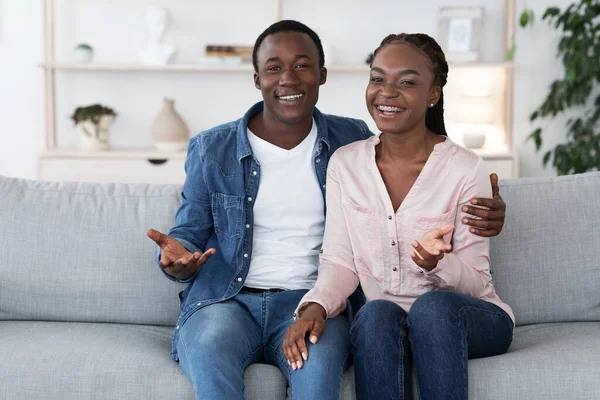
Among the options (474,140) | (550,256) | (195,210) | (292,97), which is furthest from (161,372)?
(474,140)

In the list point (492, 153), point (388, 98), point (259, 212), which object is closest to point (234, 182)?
point (259, 212)

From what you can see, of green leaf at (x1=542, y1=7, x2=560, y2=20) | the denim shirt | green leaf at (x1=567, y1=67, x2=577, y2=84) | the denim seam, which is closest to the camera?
the denim seam

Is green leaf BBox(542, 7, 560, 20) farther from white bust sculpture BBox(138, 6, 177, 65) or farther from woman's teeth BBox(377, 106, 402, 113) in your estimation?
woman's teeth BBox(377, 106, 402, 113)

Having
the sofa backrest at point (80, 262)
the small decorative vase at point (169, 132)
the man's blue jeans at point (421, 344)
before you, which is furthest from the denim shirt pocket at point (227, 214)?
the small decorative vase at point (169, 132)

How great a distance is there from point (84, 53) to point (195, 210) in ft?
8.63

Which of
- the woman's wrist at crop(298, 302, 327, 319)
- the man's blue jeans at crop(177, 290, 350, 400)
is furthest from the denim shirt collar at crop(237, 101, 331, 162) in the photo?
the woman's wrist at crop(298, 302, 327, 319)

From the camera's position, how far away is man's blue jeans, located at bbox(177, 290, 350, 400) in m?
1.66

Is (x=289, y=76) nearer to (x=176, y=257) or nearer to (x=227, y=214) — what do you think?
(x=227, y=214)

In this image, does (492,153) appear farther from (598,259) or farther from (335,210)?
(335,210)

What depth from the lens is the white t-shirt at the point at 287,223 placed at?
78.8 inches

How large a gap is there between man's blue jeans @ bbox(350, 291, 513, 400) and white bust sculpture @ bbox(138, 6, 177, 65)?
116 inches

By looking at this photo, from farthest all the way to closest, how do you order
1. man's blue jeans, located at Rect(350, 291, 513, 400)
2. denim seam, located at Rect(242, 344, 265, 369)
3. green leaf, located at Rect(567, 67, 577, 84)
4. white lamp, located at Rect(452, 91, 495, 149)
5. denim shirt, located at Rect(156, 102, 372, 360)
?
white lamp, located at Rect(452, 91, 495, 149), green leaf, located at Rect(567, 67, 577, 84), denim shirt, located at Rect(156, 102, 372, 360), denim seam, located at Rect(242, 344, 265, 369), man's blue jeans, located at Rect(350, 291, 513, 400)

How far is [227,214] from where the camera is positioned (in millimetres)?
2053

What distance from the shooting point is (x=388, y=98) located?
6.28 ft
